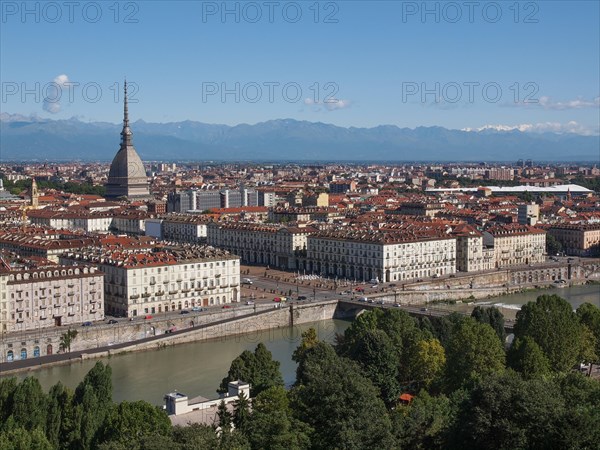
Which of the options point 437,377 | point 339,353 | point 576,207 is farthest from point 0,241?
point 576,207

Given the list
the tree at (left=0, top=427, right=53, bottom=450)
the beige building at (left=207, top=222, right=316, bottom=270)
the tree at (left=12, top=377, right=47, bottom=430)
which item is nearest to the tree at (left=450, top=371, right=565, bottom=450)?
the tree at (left=0, top=427, right=53, bottom=450)

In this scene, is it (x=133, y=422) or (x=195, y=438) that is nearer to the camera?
(x=195, y=438)

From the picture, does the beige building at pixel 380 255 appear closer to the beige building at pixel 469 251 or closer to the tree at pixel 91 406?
the beige building at pixel 469 251

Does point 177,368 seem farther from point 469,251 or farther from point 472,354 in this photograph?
point 469,251

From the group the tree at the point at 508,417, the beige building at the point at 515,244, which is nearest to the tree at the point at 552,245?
the beige building at the point at 515,244

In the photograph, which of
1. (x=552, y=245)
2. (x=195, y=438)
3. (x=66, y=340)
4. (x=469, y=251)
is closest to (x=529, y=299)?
(x=469, y=251)

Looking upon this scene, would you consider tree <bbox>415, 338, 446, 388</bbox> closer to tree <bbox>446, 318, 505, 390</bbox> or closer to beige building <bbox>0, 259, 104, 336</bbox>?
tree <bbox>446, 318, 505, 390</bbox>
